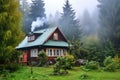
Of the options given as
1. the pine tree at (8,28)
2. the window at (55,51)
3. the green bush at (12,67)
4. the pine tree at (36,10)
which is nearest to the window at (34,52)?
the window at (55,51)

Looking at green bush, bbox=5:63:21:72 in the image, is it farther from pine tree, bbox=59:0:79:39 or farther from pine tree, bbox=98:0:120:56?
pine tree, bbox=59:0:79:39

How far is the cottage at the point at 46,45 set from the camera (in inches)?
1676

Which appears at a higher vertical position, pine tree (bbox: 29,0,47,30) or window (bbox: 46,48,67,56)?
pine tree (bbox: 29,0,47,30)

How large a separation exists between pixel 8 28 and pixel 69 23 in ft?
98.8

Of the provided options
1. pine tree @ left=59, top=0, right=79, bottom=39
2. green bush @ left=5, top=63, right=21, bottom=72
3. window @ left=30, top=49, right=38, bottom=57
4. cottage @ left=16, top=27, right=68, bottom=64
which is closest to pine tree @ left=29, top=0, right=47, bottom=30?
pine tree @ left=59, top=0, right=79, bottom=39

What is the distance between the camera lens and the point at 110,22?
53.5m

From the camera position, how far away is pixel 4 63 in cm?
3238

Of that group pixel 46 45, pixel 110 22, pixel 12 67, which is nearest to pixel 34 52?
pixel 46 45

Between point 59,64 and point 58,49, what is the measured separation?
1433cm

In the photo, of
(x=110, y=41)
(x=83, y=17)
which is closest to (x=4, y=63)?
(x=110, y=41)

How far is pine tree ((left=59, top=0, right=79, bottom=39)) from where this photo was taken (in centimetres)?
5922

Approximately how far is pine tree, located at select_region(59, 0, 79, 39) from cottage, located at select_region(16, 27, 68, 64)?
44.1 ft

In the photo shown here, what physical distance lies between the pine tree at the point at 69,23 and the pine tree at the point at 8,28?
27.0m

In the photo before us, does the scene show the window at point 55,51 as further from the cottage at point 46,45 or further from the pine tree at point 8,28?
the pine tree at point 8,28
